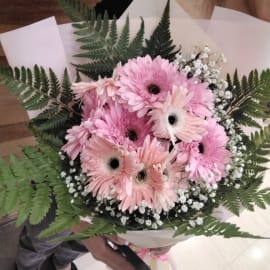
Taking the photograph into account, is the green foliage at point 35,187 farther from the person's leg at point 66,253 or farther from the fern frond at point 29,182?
the person's leg at point 66,253

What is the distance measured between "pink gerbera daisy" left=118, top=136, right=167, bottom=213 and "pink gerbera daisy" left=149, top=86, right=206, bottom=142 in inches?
0.9

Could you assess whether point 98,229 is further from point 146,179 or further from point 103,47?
point 103,47

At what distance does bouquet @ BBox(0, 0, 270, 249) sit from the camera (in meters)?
0.56

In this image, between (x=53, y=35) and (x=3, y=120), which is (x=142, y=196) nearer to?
(x=53, y=35)

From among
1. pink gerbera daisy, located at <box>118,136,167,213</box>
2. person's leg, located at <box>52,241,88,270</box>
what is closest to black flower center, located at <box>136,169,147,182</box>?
pink gerbera daisy, located at <box>118,136,167,213</box>

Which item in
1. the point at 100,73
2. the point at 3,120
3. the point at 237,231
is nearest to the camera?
the point at 237,231

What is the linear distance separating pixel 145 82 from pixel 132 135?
8 centimetres

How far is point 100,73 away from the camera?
0.67 metres

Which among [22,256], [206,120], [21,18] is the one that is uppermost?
[206,120]

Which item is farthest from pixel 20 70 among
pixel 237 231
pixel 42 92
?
pixel 237 231

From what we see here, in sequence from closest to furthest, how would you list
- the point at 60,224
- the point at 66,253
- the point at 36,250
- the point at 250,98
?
the point at 60,224, the point at 250,98, the point at 36,250, the point at 66,253

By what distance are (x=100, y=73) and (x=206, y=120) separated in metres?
0.19

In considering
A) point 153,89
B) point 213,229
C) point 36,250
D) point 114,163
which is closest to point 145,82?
point 153,89

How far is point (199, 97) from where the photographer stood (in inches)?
23.5
